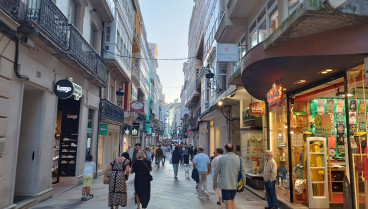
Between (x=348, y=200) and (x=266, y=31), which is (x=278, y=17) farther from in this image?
(x=348, y=200)

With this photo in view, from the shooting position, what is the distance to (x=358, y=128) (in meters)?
6.88

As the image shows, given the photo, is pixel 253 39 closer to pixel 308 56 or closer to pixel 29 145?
pixel 308 56

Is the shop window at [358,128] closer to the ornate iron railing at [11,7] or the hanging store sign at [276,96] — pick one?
the hanging store sign at [276,96]

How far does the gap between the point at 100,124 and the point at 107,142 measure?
3.68m

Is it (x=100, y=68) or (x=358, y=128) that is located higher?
(x=100, y=68)

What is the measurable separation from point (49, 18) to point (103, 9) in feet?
23.4

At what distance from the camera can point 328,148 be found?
923 centimetres

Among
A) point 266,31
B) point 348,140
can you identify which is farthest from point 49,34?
point 348,140

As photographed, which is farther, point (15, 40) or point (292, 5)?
point (292, 5)

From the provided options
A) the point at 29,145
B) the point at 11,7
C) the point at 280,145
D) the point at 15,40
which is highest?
the point at 11,7

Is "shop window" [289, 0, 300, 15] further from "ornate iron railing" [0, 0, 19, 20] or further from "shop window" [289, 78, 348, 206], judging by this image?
"ornate iron railing" [0, 0, 19, 20]

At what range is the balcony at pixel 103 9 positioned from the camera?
15.1 metres

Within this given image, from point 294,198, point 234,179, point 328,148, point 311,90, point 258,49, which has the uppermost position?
point 258,49

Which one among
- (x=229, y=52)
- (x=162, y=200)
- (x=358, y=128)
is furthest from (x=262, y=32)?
(x=162, y=200)
